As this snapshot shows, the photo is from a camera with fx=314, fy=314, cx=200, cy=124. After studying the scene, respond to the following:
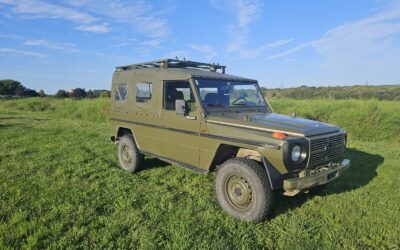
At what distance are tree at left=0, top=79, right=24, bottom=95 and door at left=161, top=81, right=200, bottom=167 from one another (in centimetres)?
4662

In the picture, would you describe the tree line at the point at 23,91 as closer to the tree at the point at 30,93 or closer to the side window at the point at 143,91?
the tree at the point at 30,93

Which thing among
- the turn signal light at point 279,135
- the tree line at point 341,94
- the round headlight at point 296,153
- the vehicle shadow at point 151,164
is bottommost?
the vehicle shadow at point 151,164

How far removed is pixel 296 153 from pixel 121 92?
435 centimetres

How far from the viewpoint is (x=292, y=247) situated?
362 cm

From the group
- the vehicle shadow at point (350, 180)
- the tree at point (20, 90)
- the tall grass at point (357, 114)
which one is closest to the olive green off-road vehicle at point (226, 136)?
the vehicle shadow at point (350, 180)

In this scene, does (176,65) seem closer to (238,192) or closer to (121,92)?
(121,92)

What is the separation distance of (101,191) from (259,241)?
2.97m

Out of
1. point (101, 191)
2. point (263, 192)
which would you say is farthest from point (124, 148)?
point (263, 192)

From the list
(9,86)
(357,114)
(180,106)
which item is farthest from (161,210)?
(9,86)

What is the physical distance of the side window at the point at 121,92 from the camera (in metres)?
6.85

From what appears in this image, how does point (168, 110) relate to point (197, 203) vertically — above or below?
above

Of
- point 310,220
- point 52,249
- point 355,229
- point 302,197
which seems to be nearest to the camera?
point 52,249

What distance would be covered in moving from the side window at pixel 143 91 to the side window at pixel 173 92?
0.46m

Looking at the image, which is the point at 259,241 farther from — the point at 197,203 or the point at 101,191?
the point at 101,191
